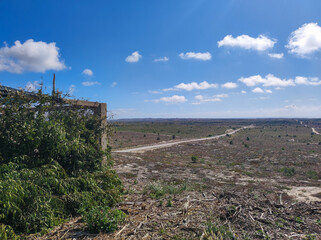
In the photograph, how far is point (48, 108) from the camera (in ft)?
21.4

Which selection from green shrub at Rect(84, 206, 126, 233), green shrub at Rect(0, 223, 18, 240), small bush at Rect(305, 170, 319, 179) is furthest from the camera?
small bush at Rect(305, 170, 319, 179)

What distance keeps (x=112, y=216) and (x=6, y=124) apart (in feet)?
11.7

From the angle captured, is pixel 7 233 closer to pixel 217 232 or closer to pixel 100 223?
pixel 100 223

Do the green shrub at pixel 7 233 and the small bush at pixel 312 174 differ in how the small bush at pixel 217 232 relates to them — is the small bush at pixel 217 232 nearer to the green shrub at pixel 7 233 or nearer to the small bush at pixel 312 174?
the green shrub at pixel 7 233

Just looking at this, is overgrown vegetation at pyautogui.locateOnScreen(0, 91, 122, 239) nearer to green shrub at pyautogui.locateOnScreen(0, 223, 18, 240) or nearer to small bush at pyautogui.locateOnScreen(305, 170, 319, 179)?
green shrub at pyautogui.locateOnScreen(0, 223, 18, 240)

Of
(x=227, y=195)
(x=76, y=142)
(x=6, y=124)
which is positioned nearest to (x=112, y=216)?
(x=76, y=142)

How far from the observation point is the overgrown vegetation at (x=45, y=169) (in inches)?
174

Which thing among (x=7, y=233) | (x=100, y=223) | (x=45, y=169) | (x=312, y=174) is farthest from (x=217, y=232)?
(x=312, y=174)

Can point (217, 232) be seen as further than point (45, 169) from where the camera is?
No

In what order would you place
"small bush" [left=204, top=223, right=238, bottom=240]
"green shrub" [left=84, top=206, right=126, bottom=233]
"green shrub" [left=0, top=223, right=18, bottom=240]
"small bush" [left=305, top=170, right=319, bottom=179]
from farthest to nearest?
"small bush" [left=305, top=170, right=319, bottom=179]
"green shrub" [left=84, top=206, right=126, bottom=233]
"small bush" [left=204, top=223, right=238, bottom=240]
"green shrub" [left=0, top=223, right=18, bottom=240]

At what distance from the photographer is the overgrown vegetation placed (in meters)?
4.41

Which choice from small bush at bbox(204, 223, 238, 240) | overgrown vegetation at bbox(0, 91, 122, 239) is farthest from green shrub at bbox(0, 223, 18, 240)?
small bush at bbox(204, 223, 238, 240)

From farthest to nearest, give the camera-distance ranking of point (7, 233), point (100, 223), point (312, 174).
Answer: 1. point (312, 174)
2. point (100, 223)
3. point (7, 233)

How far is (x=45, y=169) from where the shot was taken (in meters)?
5.43
